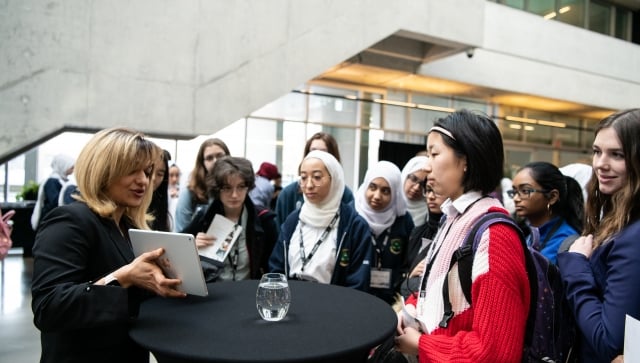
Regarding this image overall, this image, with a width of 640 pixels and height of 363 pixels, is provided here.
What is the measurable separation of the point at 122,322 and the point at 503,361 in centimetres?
129

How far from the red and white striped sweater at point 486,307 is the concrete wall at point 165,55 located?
606cm

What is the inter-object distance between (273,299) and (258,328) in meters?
0.11

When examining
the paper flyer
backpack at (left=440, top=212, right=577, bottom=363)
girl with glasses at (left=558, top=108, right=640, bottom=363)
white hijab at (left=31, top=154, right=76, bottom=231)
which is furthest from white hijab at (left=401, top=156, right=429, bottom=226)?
white hijab at (left=31, top=154, right=76, bottom=231)

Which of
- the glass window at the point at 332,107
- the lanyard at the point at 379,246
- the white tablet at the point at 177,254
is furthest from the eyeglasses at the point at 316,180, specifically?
Result: the glass window at the point at 332,107

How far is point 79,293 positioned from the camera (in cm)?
151

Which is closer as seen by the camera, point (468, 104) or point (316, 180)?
point (316, 180)

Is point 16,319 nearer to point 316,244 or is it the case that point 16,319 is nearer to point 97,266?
point 316,244

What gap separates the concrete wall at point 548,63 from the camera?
1149 cm

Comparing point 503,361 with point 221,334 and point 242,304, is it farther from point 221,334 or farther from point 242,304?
point 242,304

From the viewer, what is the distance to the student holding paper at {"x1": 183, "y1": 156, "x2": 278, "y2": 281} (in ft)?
9.91

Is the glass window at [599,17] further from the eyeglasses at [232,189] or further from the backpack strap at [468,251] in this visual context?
the backpack strap at [468,251]

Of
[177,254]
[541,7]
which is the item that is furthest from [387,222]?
[541,7]

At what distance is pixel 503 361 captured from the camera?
4.34ft

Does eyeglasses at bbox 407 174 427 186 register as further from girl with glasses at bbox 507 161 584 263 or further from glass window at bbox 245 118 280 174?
glass window at bbox 245 118 280 174
